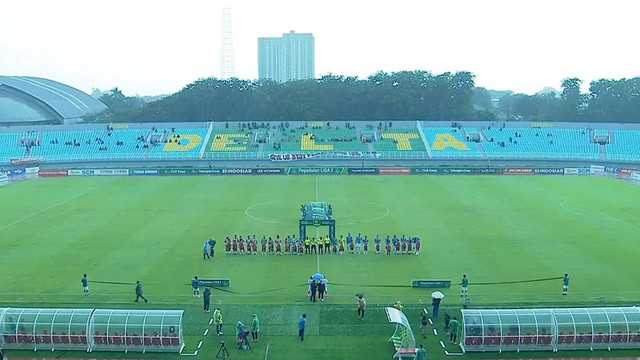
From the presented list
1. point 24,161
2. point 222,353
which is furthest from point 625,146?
point 24,161

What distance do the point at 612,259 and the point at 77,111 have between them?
92.3 metres

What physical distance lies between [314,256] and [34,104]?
262ft

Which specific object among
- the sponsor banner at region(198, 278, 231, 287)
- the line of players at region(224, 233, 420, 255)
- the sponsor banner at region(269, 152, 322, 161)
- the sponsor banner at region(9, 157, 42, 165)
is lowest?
the sponsor banner at region(198, 278, 231, 287)

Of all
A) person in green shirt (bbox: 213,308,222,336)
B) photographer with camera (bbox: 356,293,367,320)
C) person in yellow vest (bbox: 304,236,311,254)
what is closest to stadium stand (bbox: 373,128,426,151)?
person in yellow vest (bbox: 304,236,311,254)

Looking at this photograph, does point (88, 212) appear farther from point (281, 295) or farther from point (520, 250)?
point (520, 250)

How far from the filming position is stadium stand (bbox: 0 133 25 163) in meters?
66.2

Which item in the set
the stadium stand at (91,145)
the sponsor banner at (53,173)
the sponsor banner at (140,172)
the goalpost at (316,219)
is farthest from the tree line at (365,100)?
the goalpost at (316,219)

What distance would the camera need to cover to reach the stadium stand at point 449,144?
67.4 m

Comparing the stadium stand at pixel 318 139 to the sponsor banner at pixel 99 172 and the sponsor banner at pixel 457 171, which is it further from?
the sponsor banner at pixel 99 172

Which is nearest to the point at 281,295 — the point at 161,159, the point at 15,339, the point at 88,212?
the point at 15,339

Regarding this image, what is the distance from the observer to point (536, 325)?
18016 millimetres

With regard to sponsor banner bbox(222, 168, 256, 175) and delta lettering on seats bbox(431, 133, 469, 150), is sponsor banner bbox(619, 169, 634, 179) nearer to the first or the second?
delta lettering on seats bbox(431, 133, 469, 150)

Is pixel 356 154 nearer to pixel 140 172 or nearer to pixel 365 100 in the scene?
pixel 365 100

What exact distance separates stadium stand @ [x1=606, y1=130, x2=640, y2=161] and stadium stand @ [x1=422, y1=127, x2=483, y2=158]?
14932 millimetres
